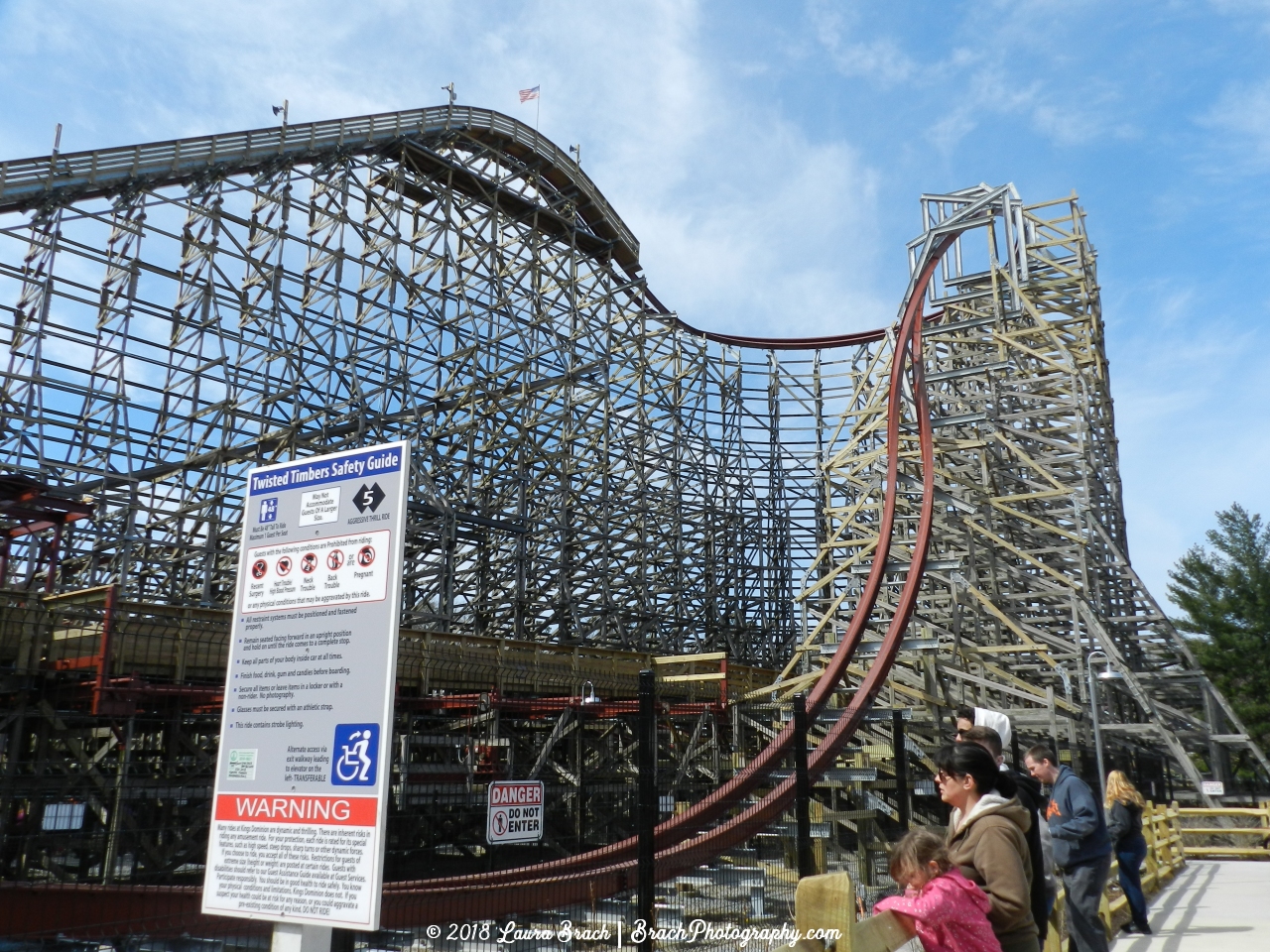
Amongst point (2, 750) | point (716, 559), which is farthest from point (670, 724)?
point (716, 559)

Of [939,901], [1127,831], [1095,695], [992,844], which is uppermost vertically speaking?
[1095,695]

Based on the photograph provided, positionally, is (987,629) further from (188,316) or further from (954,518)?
(188,316)

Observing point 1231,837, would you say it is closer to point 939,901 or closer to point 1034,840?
point 1034,840

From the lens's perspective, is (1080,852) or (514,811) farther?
(1080,852)

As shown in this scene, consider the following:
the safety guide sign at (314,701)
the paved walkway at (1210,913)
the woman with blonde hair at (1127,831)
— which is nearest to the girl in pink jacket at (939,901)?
the safety guide sign at (314,701)

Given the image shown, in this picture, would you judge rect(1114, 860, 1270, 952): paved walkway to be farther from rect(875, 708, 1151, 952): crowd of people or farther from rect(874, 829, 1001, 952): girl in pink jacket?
rect(874, 829, 1001, 952): girl in pink jacket

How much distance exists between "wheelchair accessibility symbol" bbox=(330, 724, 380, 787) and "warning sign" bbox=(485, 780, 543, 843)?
223 centimetres

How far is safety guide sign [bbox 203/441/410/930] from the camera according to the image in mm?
2947

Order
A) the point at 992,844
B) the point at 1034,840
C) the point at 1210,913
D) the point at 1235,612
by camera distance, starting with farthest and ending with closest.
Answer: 1. the point at 1235,612
2. the point at 1210,913
3. the point at 1034,840
4. the point at 992,844

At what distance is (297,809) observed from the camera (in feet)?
10.1

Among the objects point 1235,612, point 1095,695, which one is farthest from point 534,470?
point 1235,612

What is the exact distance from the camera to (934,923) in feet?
10.1

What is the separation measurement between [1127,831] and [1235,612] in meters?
32.3

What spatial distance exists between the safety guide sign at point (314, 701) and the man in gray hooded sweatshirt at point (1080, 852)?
164 inches
